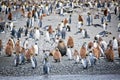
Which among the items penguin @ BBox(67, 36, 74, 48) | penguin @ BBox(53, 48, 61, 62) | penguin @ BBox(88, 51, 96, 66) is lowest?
penguin @ BBox(88, 51, 96, 66)

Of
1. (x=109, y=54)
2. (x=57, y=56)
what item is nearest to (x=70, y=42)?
(x=57, y=56)

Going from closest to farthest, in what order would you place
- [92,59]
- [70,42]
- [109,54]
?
[92,59] → [109,54] → [70,42]

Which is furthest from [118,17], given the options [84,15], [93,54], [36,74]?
→ [36,74]

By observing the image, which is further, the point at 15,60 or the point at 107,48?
the point at 107,48

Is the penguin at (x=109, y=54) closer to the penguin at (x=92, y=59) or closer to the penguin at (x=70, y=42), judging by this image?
the penguin at (x=92, y=59)

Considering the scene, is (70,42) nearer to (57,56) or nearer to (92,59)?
(57,56)

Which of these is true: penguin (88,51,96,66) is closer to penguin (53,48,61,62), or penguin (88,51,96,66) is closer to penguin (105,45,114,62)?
penguin (105,45,114,62)

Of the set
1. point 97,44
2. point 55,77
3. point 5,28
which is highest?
point 5,28

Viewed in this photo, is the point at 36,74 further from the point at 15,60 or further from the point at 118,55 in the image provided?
the point at 118,55

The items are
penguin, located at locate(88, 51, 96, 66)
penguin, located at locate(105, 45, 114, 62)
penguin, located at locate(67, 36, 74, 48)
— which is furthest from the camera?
penguin, located at locate(67, 36, 74, 48)

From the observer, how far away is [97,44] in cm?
871

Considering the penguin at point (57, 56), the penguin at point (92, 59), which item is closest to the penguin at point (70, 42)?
the penguin at point (57, 56)

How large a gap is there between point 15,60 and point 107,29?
3.80 meters

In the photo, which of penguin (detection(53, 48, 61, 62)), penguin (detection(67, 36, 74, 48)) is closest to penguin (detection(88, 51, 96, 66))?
penguin (detection(53, 48, 61, 62))
